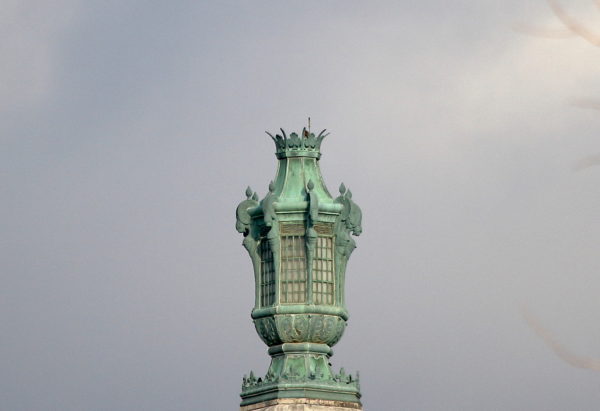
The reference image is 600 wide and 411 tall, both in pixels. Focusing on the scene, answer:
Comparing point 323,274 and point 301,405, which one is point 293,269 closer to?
point 323,274

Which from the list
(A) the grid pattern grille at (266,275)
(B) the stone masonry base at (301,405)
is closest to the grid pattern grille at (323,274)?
(A) the grid pattern grille at (266,275)

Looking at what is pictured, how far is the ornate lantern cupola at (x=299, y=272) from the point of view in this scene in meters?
163

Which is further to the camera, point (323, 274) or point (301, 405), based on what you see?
point (323, 274)

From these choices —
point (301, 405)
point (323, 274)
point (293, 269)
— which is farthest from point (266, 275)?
point (301, 405)

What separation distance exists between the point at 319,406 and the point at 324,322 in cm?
370

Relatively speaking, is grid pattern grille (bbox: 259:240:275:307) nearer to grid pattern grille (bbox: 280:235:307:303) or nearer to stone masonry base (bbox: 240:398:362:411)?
grid pattern grille (bbox: 280:235:307:303)

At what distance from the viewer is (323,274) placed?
6447 inches

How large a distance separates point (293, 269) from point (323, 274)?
1330 mm

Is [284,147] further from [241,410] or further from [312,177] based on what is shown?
[241,410]

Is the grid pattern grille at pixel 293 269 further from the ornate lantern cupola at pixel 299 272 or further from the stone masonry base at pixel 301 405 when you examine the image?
the stone masonry base at pixel 301 405

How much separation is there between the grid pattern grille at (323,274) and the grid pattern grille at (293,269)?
540 mm

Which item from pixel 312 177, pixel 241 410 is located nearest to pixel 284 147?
pixel 312 177

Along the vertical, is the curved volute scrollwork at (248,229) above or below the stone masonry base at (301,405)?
above

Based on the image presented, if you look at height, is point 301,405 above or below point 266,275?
below
